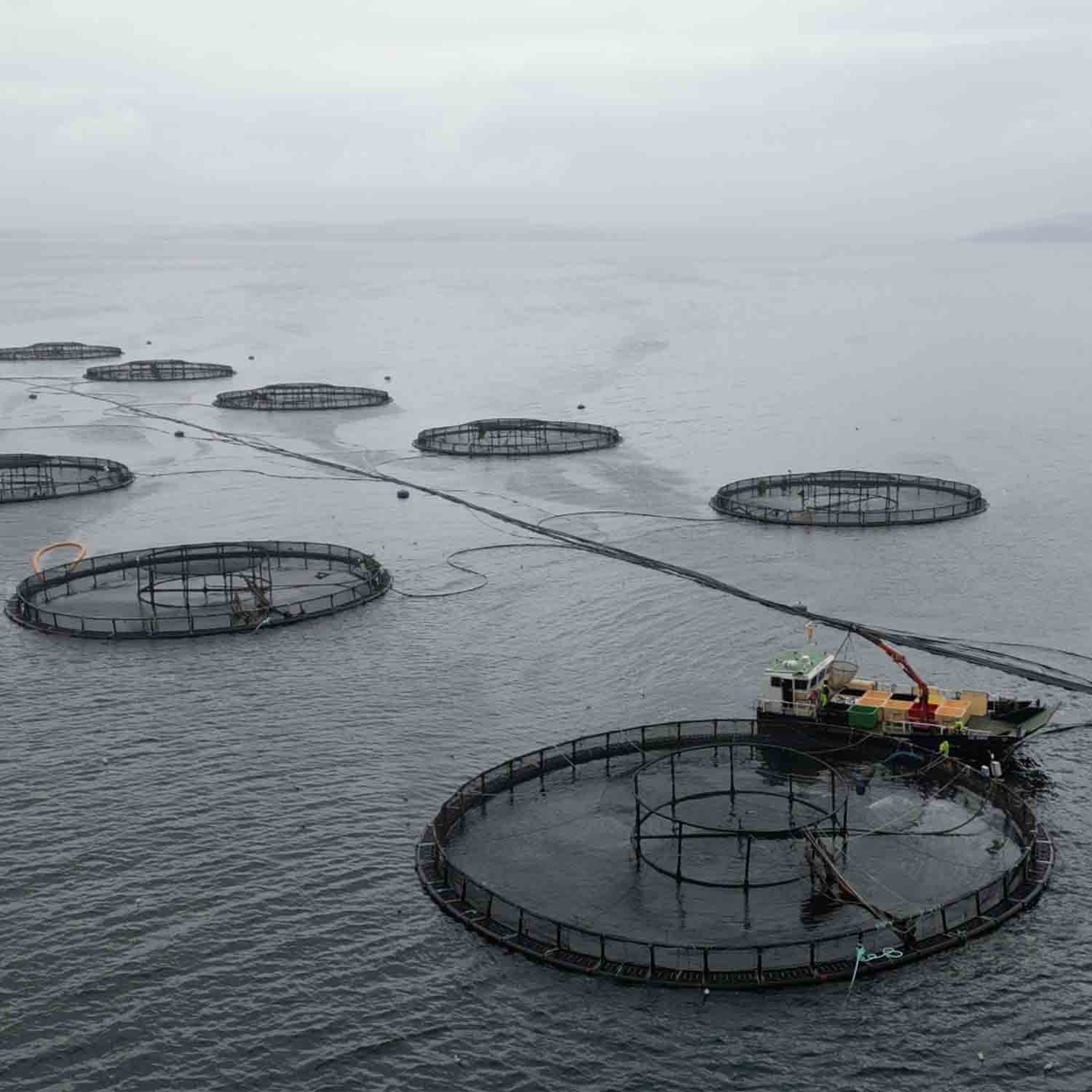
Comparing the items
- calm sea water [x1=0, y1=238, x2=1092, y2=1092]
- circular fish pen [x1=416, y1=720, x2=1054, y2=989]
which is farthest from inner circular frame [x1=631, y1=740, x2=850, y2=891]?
calm sea water [x1=0, y1=238, x2=1092, y2=1092]

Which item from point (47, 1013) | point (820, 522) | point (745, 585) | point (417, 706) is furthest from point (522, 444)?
point (47, 1013)

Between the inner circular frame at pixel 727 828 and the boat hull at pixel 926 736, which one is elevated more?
the boat hull at pixel 926 736

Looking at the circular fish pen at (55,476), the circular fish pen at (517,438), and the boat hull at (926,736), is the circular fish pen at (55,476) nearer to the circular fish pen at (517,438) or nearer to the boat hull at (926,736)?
the circular fish pen at (517,438)

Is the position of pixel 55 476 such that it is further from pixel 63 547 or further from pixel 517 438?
pixel 517 438

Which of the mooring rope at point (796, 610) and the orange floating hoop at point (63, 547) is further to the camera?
the orange floating hoop at point (63, 547)

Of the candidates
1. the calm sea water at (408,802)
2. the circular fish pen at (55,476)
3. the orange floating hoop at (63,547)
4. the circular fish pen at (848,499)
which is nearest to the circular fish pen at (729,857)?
the calm sea water at (408,802)

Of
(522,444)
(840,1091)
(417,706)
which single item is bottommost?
(840,1091)

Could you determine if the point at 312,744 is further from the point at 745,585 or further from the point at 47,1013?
the point at 745,585

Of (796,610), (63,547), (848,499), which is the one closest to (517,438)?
(848,499)
